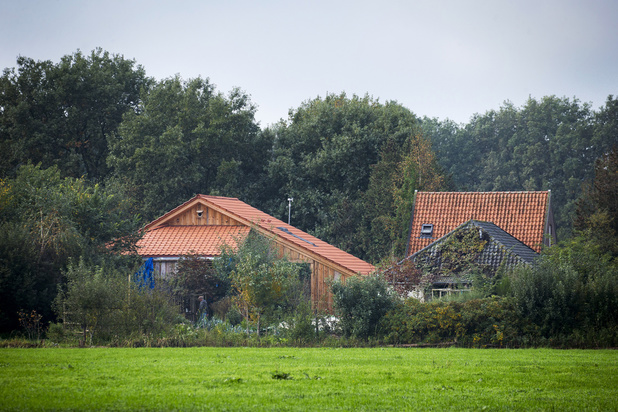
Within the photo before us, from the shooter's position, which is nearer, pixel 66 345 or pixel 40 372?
pixel 40 372

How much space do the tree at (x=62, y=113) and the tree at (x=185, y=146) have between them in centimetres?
209

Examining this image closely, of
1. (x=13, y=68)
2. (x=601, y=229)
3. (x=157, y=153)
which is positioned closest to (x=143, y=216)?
(x=157, y=153)

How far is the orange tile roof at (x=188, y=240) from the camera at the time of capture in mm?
35156

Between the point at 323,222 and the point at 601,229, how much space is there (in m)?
21.2

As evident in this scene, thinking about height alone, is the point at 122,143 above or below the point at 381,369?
above

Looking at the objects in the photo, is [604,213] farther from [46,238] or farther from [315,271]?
[46,238]

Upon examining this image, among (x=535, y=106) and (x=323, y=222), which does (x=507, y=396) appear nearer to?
(x=323, y=222)

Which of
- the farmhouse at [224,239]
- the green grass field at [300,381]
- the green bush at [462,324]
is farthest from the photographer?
the farmhouse at [224,239]

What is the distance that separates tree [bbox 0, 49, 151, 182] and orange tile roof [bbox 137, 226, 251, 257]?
16792 millimetres

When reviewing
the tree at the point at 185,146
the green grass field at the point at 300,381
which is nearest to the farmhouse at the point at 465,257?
the green grass field at the point at 300,381

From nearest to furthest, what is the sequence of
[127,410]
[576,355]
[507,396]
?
[127,410]
[507,396]
[576,355]

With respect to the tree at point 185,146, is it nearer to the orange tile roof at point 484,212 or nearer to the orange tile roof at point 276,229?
the orange tile roof at point 276,229

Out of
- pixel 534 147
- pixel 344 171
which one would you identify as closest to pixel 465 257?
pixel 344 171

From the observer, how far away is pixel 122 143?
5106cm
